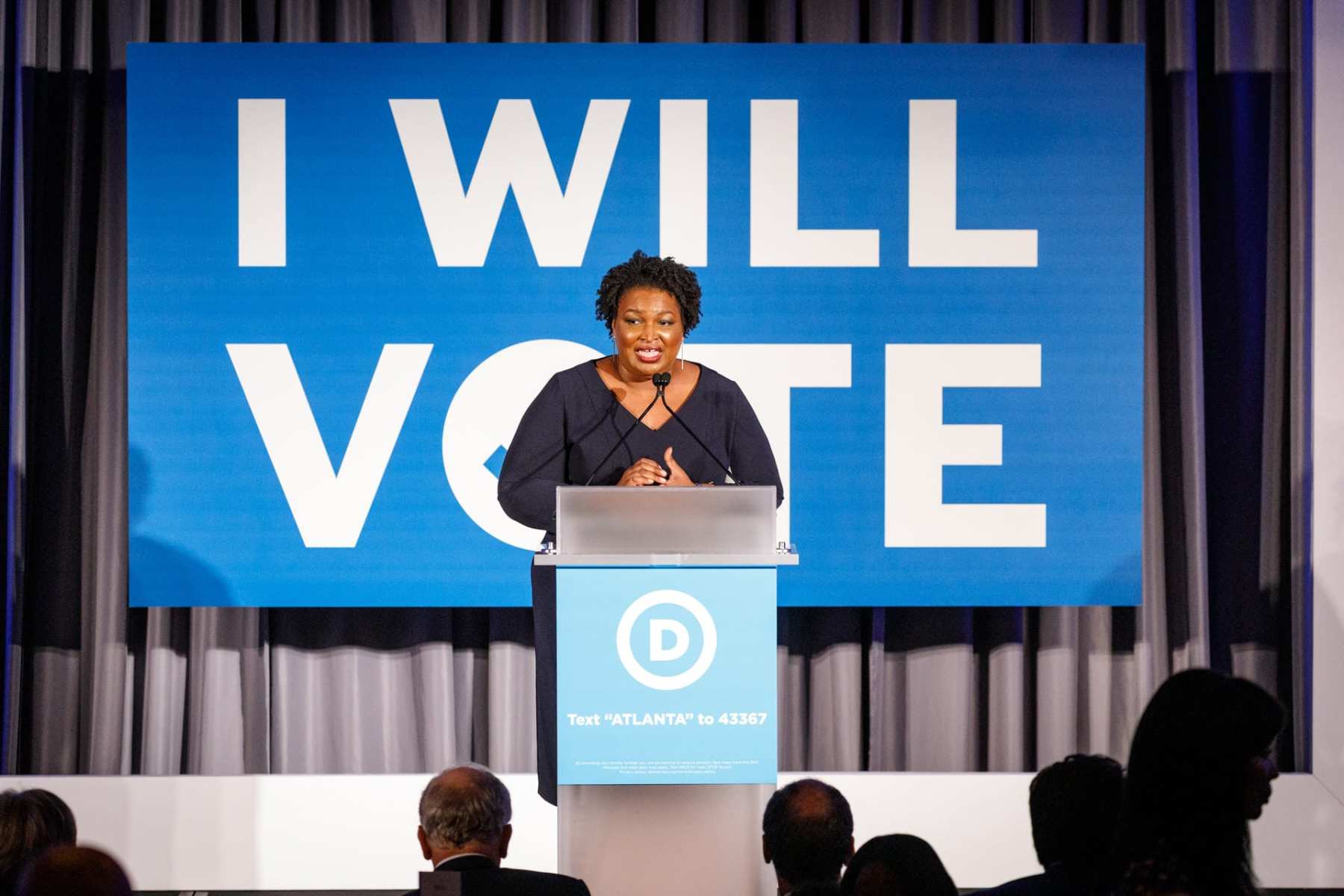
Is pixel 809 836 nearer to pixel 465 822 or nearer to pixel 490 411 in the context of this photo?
pixel 465 822

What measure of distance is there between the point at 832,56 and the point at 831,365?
1.08 m

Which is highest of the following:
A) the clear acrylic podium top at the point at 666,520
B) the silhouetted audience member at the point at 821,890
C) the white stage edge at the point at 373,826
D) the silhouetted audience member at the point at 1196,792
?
the clear acrylic podium top at the point at 666,520

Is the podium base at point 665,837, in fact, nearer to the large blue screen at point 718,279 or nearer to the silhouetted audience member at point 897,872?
the silhouetted audience member at point 897,872

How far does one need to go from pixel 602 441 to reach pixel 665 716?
97 centimetres

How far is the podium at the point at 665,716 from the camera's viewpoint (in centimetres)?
259

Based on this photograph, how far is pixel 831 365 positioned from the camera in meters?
4.86

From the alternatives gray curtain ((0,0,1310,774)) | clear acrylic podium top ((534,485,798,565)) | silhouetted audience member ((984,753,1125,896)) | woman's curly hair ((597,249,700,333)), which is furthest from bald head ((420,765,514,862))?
gray curtain ((0,0,1310,774))

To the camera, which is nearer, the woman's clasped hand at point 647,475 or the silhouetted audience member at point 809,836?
the silhouetted audience member at point 809,836

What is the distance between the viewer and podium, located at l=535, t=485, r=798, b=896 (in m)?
2.59

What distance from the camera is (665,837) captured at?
263 cm

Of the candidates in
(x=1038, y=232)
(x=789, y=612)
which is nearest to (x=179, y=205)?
(x=789, y=612)

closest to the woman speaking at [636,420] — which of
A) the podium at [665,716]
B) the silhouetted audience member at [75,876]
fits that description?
the podium at [665,716]

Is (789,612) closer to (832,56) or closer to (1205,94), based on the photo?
(832,56)

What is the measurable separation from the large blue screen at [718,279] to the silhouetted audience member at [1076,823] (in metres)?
2.57
